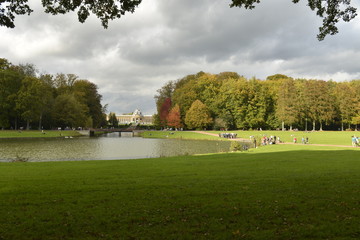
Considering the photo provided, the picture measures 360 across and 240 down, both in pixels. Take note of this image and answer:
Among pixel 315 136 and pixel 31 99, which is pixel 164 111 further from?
pixel 315 136

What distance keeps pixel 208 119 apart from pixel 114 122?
223ft

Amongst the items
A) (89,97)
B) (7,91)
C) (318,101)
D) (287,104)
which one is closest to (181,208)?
(287,104)

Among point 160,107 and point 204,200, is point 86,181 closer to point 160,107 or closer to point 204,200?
point 204,200

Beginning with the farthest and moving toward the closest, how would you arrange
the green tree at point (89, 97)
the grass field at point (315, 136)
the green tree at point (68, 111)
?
the green tree at point (89, 97) → the green tree at point (68, 111) → the grass field at point (315, 136)

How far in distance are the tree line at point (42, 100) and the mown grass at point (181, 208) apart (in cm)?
5865

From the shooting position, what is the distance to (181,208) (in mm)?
6391

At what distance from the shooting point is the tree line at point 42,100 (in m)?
59.8

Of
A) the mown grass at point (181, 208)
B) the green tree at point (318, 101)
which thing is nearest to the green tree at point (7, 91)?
the mown grass at point (181, 208)

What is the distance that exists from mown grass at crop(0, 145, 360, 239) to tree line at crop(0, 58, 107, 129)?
2309 inches

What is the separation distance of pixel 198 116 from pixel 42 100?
36947mm

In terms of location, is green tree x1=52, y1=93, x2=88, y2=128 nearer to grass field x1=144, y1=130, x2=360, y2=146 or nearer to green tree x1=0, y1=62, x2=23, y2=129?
green tree x1=0, y1=62, x2=23, y2=129

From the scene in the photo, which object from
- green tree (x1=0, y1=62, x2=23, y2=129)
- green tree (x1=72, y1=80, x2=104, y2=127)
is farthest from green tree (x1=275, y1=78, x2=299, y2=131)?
green tree (x1=0, y1=62, x2=23, y2=129)

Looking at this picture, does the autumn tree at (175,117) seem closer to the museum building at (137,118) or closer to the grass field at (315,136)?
the grass field at (315,136)

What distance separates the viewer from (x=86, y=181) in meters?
9.45
